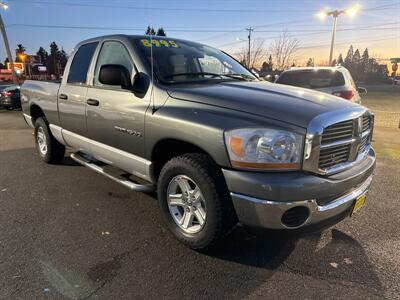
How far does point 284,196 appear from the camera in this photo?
247 cm

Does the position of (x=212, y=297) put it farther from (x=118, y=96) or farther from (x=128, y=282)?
(x=118, y=96)

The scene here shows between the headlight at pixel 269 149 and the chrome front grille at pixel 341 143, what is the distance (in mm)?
228

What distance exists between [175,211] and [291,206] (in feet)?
4.00

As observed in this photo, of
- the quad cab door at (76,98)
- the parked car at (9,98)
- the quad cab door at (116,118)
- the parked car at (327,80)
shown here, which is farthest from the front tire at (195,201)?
the parked car at (9,98)

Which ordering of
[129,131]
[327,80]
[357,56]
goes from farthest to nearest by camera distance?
[357,56], [327,80], [129,131]

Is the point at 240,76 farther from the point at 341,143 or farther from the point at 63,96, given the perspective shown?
the point at 63,96

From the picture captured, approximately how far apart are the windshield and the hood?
34 centimetres

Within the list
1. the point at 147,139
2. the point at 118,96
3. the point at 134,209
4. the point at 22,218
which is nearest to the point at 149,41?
the point at 118,96

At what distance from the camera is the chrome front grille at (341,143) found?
2.65 meters

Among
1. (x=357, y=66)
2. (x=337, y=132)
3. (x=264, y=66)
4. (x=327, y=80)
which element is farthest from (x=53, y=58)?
(x=337, y=132)

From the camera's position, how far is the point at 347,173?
9.29 ft

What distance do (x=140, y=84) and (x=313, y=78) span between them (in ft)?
19.7

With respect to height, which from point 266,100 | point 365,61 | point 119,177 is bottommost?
point 365,61

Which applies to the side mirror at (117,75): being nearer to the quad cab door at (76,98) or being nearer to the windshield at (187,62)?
the windshield at (187,62)
